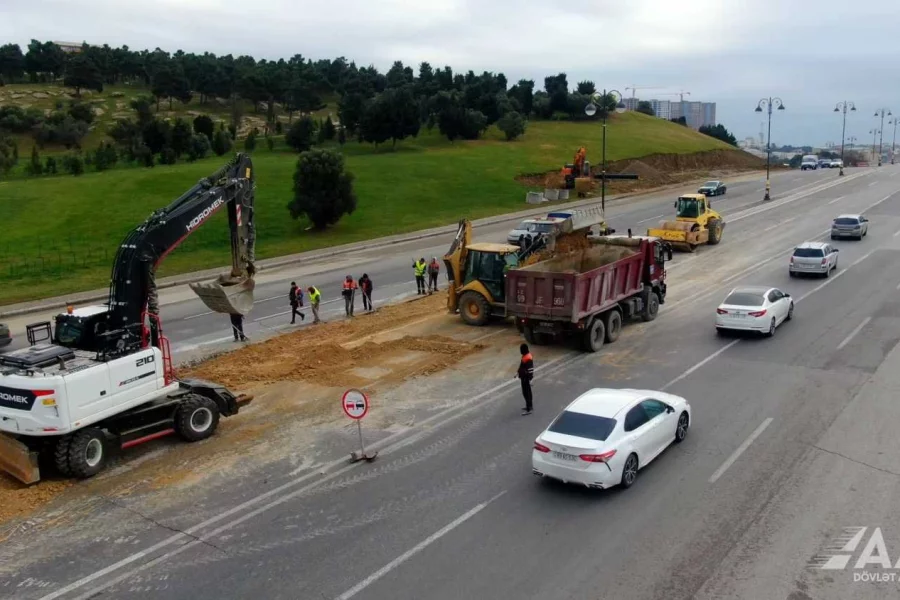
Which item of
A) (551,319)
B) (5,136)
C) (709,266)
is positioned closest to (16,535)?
(551,319)

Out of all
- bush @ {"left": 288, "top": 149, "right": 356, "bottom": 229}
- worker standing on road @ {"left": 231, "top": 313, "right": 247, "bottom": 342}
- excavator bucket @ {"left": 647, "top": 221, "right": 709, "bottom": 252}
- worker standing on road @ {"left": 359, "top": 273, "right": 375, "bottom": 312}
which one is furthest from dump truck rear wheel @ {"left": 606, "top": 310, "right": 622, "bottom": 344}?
bush @ {"left": 288, "top": 149, "right": 356, "bottom": 229}

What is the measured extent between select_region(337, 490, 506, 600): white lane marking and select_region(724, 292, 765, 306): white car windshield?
1279 centimetres

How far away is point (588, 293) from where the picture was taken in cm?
2123

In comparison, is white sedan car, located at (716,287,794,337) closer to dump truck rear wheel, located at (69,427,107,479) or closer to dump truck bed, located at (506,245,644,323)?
dump truck bed, located at (506,245,644,323)

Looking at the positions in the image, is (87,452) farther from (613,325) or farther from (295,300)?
(613,325)

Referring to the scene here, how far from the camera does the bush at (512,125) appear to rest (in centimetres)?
8569

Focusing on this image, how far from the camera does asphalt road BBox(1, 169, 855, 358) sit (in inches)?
1029

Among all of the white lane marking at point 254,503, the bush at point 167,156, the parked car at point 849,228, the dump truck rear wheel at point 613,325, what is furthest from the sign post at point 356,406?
the bush at point 167,156

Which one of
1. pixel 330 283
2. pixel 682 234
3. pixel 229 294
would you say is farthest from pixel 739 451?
pixel 682 234

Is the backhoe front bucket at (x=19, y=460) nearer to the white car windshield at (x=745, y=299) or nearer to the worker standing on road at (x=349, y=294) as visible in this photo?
the worker standing on road at (x=349, y=294)

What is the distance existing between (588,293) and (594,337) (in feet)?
4.15

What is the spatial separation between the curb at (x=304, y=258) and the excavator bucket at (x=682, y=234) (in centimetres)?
1530

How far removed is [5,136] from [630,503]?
8766 cm

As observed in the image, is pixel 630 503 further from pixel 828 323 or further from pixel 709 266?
pixel 709 266
